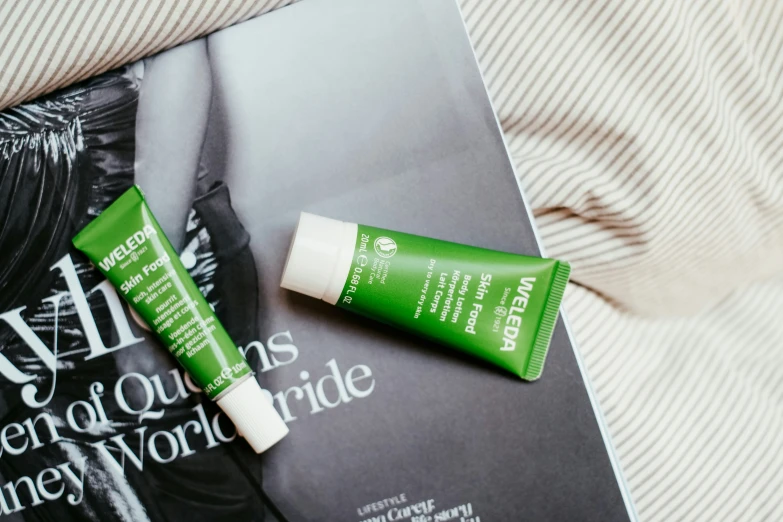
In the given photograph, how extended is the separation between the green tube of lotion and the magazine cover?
0.06 ft

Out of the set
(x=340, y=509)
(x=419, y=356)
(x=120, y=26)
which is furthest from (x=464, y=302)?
(x=120, y=26)

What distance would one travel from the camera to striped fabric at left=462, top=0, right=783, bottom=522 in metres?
0.39

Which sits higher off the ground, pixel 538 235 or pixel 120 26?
pixel 120 26

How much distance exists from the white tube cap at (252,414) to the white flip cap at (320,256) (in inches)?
2.7

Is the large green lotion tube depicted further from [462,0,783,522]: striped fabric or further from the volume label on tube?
[462,0,783,522]: striped fabric

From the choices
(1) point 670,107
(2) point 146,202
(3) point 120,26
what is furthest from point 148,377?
(1) point 670,107

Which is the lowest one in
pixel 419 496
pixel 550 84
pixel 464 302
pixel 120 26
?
pixel 419 496

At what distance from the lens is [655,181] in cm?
39

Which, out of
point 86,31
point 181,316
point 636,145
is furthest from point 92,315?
point 636,145

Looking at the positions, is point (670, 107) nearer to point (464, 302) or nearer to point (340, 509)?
point (464, 302)

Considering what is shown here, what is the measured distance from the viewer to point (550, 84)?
0.39 meters

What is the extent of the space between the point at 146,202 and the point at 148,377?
0.11 m

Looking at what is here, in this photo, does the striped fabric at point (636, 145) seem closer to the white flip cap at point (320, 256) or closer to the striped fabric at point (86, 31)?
the striped fabric at point (86, 31)

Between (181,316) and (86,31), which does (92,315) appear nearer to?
(181,316)
